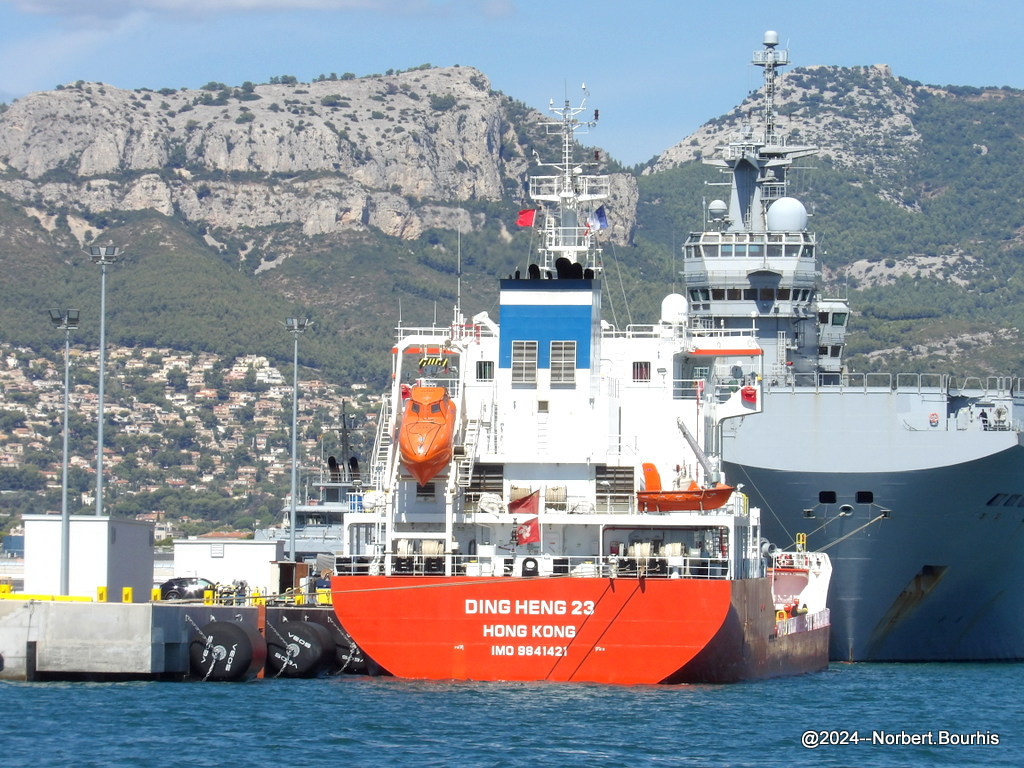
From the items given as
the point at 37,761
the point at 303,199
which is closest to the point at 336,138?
the point at 303,199

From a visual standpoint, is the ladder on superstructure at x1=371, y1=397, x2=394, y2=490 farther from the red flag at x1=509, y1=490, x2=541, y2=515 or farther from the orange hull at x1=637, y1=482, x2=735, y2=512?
the orange hull at x1=637, y1=482, x2=735, y2=512

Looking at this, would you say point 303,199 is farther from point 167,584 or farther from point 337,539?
point 167,584

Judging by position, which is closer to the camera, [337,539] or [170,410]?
[337,539]

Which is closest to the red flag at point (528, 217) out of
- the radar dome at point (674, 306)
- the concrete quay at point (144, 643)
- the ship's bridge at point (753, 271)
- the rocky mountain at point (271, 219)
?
the concrete quay at point (144, 643)

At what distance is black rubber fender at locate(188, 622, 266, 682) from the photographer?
3878 cm

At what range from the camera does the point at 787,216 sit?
60.4 metres

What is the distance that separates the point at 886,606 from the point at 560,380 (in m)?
14.1

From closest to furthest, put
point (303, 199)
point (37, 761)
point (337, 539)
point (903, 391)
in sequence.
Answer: point (37, 761) → point (903, 391) → point (337, 539) → point (303, 199)

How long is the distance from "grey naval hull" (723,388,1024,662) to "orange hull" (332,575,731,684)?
12655 mm

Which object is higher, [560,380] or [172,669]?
[560,380]

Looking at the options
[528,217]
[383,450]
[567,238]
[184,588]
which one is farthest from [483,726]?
[184,588]

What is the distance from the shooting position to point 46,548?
4128cm

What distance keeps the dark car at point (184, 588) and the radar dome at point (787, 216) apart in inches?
856

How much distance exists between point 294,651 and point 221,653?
2309 mm
